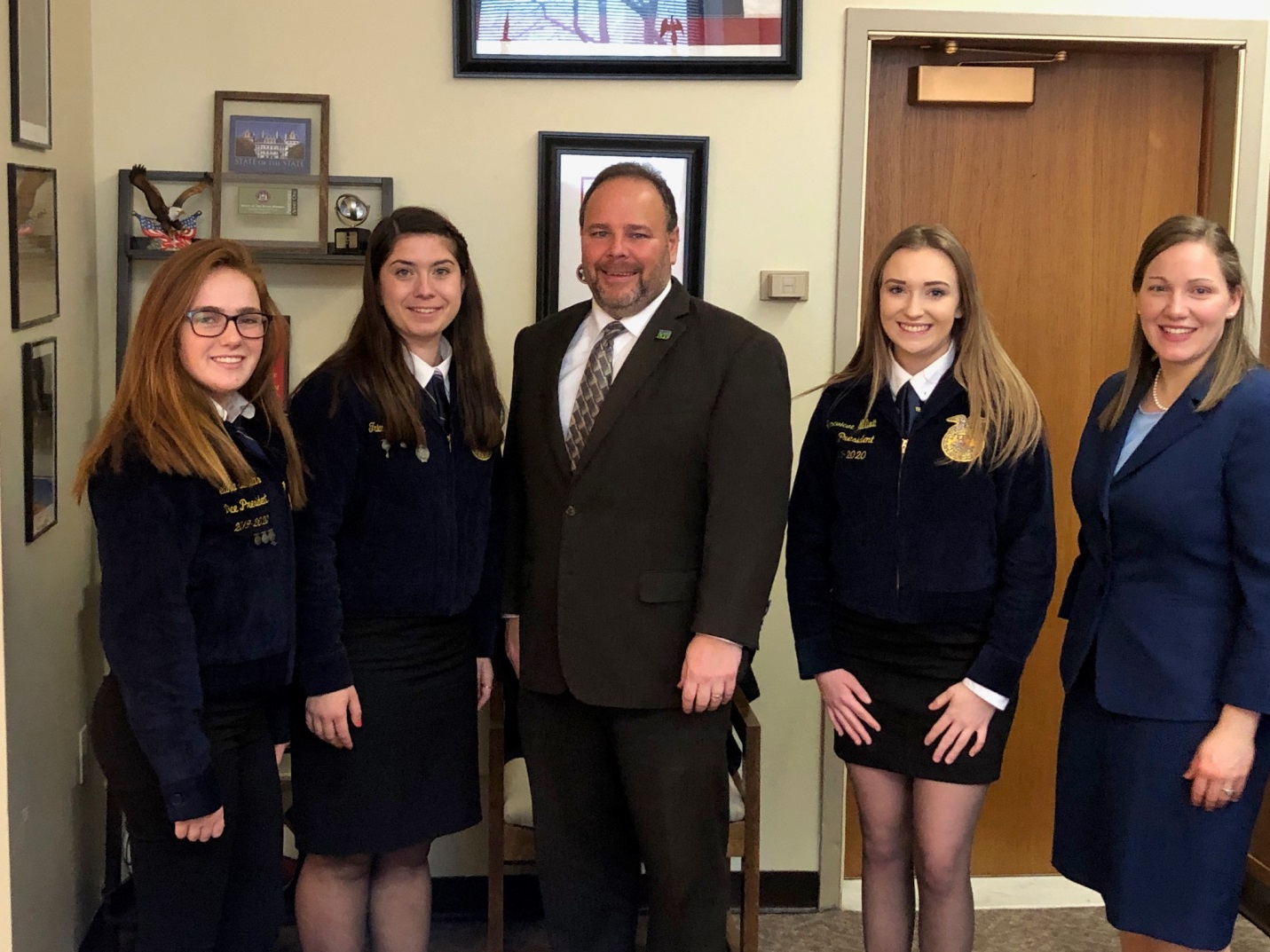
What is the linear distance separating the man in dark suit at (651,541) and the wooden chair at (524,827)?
30 cm

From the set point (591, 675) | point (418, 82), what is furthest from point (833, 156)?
point (591, 675)

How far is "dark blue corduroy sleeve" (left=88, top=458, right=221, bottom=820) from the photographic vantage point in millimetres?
1616

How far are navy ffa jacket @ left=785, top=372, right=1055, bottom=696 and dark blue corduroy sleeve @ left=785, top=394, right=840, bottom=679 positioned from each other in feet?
0.26

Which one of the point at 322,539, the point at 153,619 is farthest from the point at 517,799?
the point at 153,619

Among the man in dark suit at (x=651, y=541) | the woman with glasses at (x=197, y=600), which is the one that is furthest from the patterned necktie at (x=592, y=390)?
the woman with glasses at (x=197, y=600)

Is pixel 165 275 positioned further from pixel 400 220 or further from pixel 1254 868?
pixel 1254 868

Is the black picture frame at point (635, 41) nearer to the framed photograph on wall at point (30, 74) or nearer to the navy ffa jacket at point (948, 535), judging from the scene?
the framed photograph on wall at point (30, 74)

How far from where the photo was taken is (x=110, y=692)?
1.72 meters

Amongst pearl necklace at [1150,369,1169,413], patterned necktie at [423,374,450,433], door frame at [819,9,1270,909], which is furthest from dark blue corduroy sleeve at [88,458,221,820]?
door frame at [819,9,1270,909]

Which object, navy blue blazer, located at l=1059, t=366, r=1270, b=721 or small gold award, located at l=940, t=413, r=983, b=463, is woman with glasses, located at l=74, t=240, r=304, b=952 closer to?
small gold award, located at l=940, t=413, r=983, b=463

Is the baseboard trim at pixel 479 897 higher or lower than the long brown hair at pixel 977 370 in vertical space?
lower

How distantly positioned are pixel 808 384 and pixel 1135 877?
1293 mm

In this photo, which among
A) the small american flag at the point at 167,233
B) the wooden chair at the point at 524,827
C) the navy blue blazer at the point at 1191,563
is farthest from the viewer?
the small american flag at the point at 167,233

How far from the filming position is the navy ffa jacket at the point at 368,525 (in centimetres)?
192
